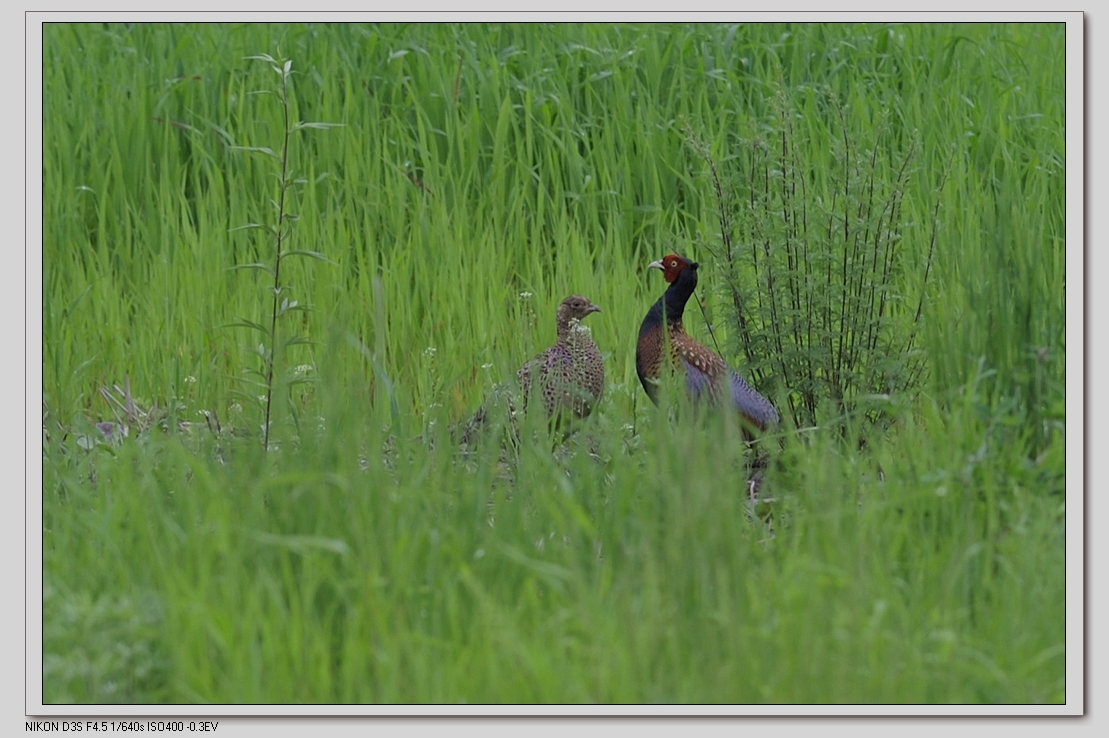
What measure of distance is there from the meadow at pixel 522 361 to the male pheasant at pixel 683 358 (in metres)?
0.10

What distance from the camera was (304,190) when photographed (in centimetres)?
637

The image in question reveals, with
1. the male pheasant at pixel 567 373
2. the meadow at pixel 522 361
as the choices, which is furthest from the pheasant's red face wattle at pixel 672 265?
the male pheasant at pixel 567 373

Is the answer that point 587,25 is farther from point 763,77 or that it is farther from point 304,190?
point 304,190

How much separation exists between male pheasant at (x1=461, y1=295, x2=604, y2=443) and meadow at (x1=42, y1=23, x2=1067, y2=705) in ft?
0.36

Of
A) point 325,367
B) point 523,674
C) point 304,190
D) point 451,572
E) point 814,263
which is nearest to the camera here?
point 523,674

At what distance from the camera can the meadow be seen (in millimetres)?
3197

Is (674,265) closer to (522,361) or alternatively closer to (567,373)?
(567,373)

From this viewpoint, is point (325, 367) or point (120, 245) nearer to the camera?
point (325, 367)

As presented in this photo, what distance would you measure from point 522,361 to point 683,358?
829 millimetres

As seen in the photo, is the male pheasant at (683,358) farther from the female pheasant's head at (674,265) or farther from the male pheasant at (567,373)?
the male pheasant at (567,373)

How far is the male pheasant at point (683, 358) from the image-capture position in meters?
5.03

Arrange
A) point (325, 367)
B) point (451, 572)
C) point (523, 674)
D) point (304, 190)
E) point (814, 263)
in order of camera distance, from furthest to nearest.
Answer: point (304, 190), point (814, 263), point (325, 367), point (451, 572), point (523, 674)
